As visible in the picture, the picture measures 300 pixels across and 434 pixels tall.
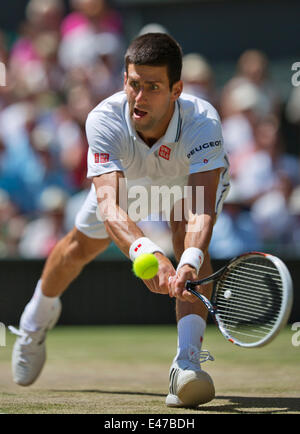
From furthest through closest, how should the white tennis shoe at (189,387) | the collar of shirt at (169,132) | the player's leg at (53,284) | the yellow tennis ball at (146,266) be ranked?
the player's leg at (53,284), the collar of shirt at (169,132), the white tennis shoe at (189,387), the yellow tennis ball at (146,266)

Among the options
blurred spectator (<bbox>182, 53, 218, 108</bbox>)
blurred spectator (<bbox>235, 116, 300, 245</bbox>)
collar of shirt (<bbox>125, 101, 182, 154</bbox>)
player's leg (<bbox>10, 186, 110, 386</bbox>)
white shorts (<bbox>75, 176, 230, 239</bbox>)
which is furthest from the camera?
blurred spectator (<bbox>182, 53, 218, 108</bbox>)

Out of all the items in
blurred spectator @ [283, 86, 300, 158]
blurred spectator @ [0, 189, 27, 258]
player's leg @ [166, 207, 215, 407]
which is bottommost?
blurred spectator @ [0, 189, 27, 258]

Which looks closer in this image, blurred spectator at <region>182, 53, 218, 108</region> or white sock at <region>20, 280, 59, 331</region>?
white sock at <region>20, 280, 59, 331</region>

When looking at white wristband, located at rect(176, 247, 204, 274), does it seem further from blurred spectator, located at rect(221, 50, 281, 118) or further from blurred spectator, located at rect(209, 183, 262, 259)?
blurred spectator, located at rect(221, 50, 281, 118)

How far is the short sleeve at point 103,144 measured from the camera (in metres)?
4.35

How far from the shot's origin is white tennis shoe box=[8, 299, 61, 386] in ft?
16.8

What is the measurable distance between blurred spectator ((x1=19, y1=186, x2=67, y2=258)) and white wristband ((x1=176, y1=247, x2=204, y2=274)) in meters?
4.39

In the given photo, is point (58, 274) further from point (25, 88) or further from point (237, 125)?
point (25, 88)

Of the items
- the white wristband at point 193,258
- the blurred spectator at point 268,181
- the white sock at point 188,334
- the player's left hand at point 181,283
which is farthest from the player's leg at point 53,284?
the blurred spectator at point 268,181

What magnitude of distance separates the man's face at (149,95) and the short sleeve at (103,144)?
0.42 feet

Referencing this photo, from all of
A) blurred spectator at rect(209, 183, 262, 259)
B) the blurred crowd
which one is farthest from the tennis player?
the blurred crowd

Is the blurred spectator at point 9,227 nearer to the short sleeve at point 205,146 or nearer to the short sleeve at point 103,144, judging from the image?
the short sleeve at point 103,144
